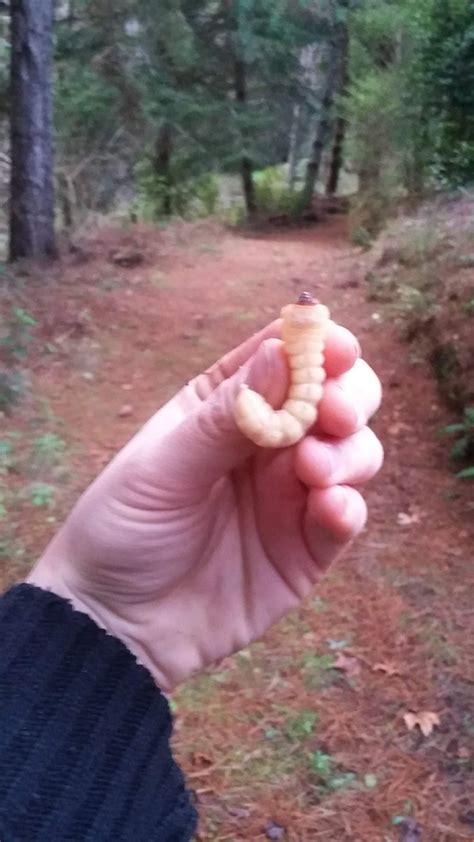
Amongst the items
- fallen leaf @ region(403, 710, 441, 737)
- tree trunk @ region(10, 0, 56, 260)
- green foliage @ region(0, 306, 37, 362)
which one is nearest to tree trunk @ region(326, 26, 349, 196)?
tree trunk @ region(10, 0, 56, 260)

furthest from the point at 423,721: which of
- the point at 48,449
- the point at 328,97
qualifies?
the point at 328,97

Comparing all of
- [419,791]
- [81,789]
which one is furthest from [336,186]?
[81,789]

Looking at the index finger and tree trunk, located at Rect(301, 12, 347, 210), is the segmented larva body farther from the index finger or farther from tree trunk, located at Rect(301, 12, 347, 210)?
tree trunk, located at Rect(301, 12, 347, 210)

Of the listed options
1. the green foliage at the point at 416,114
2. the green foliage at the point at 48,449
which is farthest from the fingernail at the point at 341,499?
the green foliage at the point at 416,114

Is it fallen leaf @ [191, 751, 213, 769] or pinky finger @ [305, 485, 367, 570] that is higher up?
pinky finger @ [305, 485, 367, 570]

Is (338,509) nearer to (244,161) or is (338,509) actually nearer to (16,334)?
(16,334)

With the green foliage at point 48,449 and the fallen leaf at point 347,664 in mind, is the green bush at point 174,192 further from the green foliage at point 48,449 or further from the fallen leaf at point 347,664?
the fallen leaf at point 347,664
